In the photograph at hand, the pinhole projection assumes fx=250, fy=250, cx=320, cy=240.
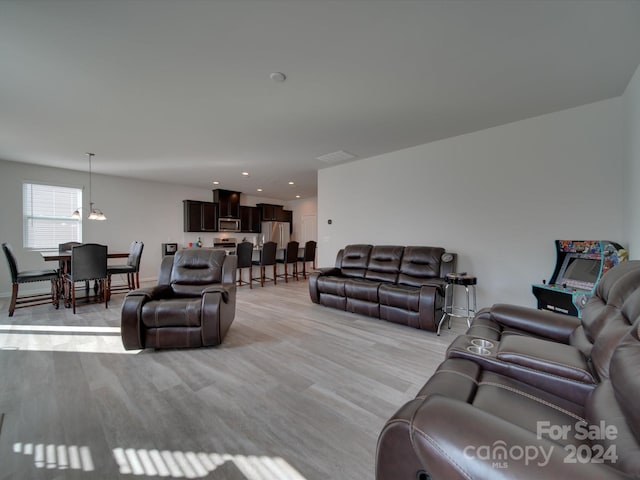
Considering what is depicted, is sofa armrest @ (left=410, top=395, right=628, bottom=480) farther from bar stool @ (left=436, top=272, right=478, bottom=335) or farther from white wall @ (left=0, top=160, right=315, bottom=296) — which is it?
white wall @ (left=0, top=160, right=315, bottom=296)

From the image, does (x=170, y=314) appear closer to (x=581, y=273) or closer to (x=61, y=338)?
(x=61, y=338)

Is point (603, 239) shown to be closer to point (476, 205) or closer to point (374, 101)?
point (476, 205)

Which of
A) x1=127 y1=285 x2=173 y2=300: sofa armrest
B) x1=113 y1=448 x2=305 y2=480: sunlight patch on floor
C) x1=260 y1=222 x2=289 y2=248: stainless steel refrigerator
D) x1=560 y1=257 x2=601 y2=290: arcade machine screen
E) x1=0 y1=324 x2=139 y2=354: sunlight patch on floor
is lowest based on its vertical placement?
x1=113 y1=448 x2=305 y2=480: sunlight patch on floor

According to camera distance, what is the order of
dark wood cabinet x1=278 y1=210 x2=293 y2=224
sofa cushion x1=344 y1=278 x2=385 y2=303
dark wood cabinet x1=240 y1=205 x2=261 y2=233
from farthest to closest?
dark wood cabinet x1=278 y1=210 x2=293 y2=224 < dark wood cabinet x1=240 y1=205 x2=261 y2=233 < sofa cushion x1=344 y1=278 x2=385 y2=303

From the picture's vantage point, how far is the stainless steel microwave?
7777mm

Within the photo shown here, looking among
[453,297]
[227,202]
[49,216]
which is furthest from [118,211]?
[453,297]

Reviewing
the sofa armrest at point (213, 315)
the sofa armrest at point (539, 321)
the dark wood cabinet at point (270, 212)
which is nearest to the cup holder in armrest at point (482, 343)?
the sofa armrest at point (539, 321)

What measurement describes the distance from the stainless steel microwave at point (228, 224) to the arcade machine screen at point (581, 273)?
25.1 feet

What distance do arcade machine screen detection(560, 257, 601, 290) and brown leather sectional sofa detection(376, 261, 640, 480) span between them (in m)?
1.30

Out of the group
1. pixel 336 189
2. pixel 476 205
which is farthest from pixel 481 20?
pixel 336 189

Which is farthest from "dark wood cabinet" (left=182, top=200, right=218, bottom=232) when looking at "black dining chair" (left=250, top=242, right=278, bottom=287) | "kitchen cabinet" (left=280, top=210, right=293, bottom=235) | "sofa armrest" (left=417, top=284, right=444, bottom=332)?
"sofa armrest" (left=417, top=284, right=444, bottom=332)

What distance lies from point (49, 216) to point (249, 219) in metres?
4.62

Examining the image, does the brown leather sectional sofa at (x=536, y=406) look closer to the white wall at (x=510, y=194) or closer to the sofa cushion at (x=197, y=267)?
the white wall at (x=510, y=194)

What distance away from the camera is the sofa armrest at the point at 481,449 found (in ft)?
1.79
